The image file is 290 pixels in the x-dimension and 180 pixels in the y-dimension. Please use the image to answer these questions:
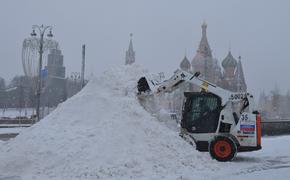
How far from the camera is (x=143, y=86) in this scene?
14.2 meters

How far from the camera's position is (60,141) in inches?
440

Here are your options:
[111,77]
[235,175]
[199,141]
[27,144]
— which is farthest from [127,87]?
[235,175]

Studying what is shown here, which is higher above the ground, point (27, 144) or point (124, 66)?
point (124, 66)

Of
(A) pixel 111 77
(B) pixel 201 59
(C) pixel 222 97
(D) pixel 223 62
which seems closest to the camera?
(C) pixel 222 97

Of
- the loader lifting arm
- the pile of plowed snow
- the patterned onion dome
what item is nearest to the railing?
the loader lifting arm

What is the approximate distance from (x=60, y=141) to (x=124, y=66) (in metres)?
5.18

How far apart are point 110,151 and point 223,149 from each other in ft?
13.9

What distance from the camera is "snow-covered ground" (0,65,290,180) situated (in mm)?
9938

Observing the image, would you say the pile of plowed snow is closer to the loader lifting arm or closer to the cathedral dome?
the loader lifting arm

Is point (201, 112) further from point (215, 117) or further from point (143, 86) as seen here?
point (143, 86)

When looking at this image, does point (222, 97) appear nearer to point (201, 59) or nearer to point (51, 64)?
point (51, 64)

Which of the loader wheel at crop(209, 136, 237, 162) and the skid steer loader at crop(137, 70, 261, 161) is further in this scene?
the skid steer loader at crop(137, 70, 261, 161)

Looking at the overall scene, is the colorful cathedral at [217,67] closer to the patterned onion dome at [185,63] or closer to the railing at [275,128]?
the patterned onion dome at [185,63]

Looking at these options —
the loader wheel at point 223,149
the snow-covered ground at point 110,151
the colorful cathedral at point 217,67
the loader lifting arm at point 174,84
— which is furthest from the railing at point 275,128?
the colorful cathedral at point 217,67
